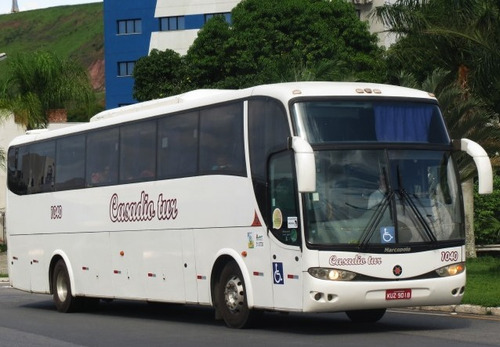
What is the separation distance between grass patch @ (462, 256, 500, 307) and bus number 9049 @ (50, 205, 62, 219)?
7.71 m

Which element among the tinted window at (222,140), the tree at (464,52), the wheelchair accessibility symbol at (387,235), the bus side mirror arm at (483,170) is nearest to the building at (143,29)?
the tree at (464,52)

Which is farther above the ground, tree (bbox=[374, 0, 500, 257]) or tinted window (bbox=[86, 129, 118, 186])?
tree (bbox=[374, 0, 500, 257])

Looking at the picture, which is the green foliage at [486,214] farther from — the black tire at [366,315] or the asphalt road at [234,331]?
the black tire at [366,315]

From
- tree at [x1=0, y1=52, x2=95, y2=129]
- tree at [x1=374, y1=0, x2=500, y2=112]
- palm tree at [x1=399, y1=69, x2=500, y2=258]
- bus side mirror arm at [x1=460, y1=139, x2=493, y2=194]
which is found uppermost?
tree at [x1=0, y1=52, x2=95, y2=129]

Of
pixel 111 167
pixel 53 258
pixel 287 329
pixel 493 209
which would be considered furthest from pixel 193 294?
pixel 493 209

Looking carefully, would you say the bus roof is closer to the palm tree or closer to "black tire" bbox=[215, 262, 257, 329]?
"black tire" bbox=[215, 262, 257, 329]

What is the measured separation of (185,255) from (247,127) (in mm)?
2802

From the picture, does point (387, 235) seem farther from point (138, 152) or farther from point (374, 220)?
point (138, 152)

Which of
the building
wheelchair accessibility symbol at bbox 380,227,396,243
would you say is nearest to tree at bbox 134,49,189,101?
the building

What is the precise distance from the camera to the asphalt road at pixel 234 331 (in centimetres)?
1570

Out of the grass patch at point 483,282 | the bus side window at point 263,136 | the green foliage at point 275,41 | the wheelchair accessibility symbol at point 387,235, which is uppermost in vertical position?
the green foliage at point 275,41

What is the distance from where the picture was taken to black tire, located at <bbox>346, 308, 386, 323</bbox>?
60.6ft

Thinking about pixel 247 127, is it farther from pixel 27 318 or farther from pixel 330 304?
pixel 27 318

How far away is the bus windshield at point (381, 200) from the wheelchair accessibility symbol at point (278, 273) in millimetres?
807
